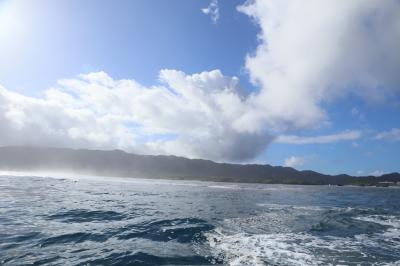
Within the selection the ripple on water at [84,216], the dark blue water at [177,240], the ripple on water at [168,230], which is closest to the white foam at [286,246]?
the dark blue water at [177,240]

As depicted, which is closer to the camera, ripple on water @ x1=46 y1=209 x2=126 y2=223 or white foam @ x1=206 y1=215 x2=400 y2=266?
white foam @ x1=206 y1=215 x2=400 y2=266

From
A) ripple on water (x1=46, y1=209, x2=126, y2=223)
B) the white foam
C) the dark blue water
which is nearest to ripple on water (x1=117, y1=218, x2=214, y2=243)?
the dark blue water

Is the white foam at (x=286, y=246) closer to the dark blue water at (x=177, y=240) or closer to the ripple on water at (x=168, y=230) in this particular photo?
the dark blue water at (x=177, y=240)

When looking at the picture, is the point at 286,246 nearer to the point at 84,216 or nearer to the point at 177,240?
the point at 177,240

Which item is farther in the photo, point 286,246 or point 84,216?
point 84,216

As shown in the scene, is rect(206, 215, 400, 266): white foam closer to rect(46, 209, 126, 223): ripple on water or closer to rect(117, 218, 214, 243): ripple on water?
rect(117, 218, 214, 243): ripple on water

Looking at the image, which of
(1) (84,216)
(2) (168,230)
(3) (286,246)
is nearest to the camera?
(3) (286,246)

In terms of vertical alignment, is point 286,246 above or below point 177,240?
below

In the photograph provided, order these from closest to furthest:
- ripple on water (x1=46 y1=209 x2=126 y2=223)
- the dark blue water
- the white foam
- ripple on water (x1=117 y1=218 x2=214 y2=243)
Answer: the dark blue water
the white foam
ripple on water (x1=117 y1=218 x2=214 y2=243)
ripple on water (x1=46 y1=209 x2=126 y2=223)

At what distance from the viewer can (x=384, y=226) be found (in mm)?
24953

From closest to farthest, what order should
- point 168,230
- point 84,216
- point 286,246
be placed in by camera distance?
1. point 286,246
2. point 168,230
3. point 84,216

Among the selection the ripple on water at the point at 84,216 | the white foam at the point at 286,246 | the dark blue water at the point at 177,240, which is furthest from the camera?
the ripple on water at the point at 84,216

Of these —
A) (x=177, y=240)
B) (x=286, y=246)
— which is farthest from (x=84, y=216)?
(x=286, y=246)

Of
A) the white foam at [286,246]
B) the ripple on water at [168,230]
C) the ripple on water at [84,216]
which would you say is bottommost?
the white foam at [286,246]
